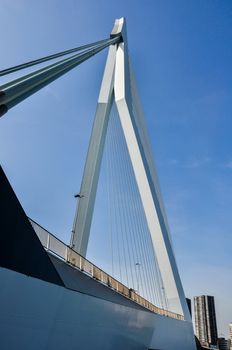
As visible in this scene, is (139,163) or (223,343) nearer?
(139,163)

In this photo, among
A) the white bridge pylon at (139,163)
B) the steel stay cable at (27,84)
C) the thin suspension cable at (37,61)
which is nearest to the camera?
the steel stay cable at (27,84)

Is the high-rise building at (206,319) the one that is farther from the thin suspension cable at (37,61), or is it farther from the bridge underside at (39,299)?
the bridge underside at (39,299)

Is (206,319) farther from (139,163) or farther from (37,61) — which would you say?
(37,61)

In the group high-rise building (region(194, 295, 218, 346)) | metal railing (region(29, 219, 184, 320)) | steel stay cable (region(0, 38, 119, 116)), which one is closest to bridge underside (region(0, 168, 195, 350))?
metal railing (region(29, 219, 184, 320))

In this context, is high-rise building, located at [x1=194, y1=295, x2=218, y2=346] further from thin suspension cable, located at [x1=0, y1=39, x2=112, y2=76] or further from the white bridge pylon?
thin suspension cable, located at [x1=0, y1=39, x2=112, y2=76]

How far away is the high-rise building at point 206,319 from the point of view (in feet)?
290

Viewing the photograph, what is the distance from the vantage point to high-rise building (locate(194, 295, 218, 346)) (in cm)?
8844

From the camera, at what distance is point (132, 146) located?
19.1m

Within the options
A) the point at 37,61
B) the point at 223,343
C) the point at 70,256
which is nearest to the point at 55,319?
the point at 70,256

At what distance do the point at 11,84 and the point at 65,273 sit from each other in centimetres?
414

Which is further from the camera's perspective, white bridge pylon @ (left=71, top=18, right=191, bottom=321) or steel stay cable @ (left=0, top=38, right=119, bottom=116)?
white bridge pylon @ (left=71, top=18, right=191, bottom=321)

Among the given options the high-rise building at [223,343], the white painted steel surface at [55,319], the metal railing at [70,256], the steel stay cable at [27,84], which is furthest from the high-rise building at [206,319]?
the steel stay cable at [27,84]

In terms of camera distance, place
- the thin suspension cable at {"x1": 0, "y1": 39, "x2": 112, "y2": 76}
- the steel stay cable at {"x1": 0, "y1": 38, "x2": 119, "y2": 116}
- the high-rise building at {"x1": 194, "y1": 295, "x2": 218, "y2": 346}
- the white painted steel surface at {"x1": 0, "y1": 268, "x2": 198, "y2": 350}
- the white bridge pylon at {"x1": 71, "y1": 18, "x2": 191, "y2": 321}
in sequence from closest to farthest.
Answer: the white painted steel surface at {"x1": 0, "y1": 268, "x2": 198, "y2": 350} < the steel stay cable at {"x1": 0, "y1": 38, "x2": 119, "y2": 116} < the thin suspension cable at {"x1": 0, "y1": 39, "x2": 112, "y2": 76} < the white bridge pylon at {"x1": 71, "y1": 18, "x2": 191, "y2": 321} < the high-rise building at {"x1": 194, "y1": 295, "x2": 218, "y2": 346}

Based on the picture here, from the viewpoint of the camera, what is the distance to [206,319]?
3519 inches
